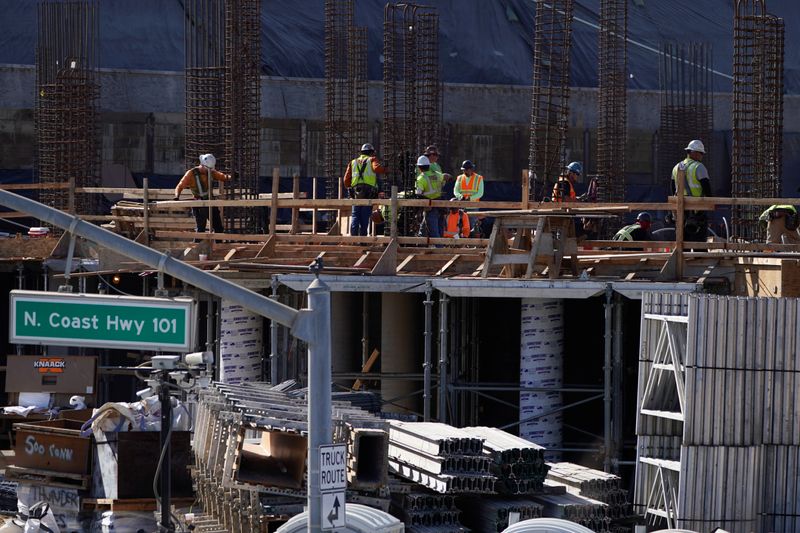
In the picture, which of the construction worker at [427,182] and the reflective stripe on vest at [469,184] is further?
the reflective stripe on vest at [469,184]

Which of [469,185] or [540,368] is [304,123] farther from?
[540,368]

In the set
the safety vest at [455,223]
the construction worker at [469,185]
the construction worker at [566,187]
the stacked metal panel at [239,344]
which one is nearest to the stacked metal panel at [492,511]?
the stacked metal panel at [239,344]

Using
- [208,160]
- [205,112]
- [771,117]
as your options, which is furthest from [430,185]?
[771,117]

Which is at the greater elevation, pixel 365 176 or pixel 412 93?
pixel 412 93

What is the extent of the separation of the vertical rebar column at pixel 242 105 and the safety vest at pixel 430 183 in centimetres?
447

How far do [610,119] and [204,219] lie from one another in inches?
714

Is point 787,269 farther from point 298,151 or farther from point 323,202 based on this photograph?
point 298,151

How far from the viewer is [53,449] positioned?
15.7 metres

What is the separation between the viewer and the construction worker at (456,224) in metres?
27.2

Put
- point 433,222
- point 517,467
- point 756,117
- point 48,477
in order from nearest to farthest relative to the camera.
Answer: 1. point 48,477
2. point 517,467
3. point 433,222
4. point 756,117

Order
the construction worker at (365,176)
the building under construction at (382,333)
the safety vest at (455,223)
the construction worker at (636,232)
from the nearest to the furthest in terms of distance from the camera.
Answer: the building under construction at (382,333)
the construction worker at (636,232)
the construction worker at (365,176)
the safety vest at (455,223)

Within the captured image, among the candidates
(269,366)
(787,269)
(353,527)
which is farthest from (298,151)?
(353,527)

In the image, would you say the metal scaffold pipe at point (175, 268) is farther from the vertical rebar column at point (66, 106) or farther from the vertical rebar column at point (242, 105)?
the vertical rebar column at point (66, 106)

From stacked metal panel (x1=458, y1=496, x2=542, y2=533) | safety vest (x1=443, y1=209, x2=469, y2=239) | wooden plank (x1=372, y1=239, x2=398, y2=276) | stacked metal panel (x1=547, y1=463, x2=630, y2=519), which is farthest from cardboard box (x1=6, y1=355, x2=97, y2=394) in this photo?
safety vest (x1=443, y1=209, x2=469, y2=239)
